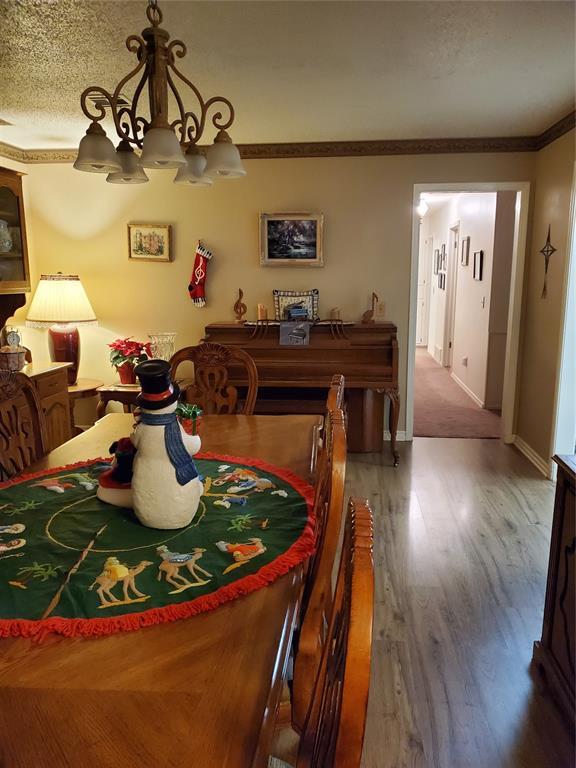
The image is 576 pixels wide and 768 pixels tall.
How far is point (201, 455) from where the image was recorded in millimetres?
1804

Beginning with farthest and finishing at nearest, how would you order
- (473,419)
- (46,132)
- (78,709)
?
(473,419), (46,132), (78,709)

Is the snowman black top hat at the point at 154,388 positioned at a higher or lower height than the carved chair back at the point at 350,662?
higher

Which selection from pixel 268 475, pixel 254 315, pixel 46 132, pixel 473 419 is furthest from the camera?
pixel 473 419

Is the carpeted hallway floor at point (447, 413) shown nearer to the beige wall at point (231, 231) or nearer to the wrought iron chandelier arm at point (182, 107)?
the beige wall at point (231, 231)

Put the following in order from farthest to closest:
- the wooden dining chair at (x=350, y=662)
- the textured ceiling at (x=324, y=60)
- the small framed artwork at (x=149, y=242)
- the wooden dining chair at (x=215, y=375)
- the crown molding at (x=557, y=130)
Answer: the small framed artwork at (x=149, y=242) → the crown molding at (x=557, y=130) → the wooden dining chair at (x=215, y=375) → the textured ceiling at (x=324, y=60) → the wooden dining chair at (x=350, y=662)

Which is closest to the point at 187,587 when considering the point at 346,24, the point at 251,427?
the point at 251,427

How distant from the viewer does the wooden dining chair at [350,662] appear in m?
0.56

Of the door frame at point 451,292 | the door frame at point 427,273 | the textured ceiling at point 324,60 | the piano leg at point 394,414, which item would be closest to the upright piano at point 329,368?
the piano leg at point 394,414

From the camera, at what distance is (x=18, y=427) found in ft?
6.34

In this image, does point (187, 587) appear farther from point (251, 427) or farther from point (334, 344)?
point (334, 344)

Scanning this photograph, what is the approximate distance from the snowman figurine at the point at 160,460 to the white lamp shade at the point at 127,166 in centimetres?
88

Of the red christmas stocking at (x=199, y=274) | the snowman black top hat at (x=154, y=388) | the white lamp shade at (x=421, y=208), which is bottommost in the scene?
the snowman black top hat at (x=154, y=388)

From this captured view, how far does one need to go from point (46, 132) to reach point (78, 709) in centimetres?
406

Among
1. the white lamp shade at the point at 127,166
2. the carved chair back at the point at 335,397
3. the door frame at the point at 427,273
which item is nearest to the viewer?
the carved chair back at the point at 335,397
